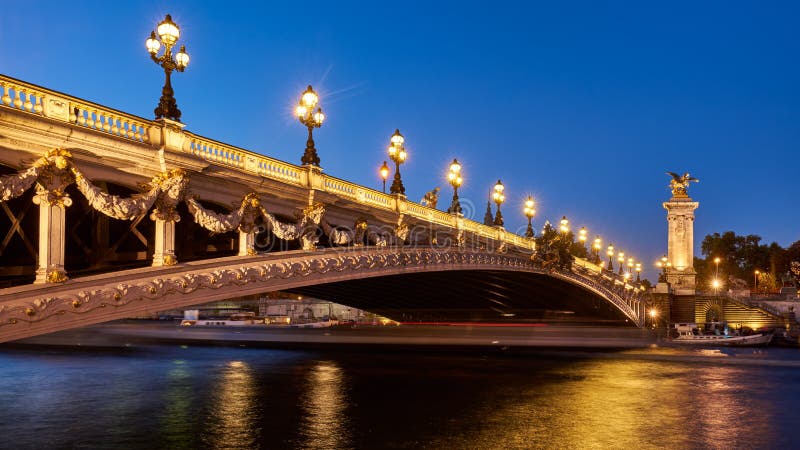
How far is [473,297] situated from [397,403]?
4012 centimetres

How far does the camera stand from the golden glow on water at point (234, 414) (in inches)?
653

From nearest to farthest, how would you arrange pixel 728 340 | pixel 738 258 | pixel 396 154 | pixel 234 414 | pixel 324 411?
pixel 234 414
pixel 324 411
pixel 396 154
pixel 728 340
pixel 738 258

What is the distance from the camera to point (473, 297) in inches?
2447

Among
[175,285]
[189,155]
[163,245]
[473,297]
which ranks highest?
[189,155]

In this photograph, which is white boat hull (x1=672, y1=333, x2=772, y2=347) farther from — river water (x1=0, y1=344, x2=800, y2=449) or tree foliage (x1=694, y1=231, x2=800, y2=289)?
tree foliage (x1=694, y1=231, x2=800, y2=289)

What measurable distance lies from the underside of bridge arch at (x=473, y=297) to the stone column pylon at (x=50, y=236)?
26203 millimetres

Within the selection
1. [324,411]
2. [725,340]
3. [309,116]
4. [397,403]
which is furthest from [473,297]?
[324,411]

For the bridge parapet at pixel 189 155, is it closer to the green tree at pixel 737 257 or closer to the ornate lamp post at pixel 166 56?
the ornate lamp post at pixel 166 56

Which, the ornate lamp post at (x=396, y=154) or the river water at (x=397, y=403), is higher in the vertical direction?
the ornate lamp post at (x=396, y=154)

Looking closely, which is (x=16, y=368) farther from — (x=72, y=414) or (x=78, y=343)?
(x=78, y=343)

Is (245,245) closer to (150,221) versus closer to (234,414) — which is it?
(150,221)

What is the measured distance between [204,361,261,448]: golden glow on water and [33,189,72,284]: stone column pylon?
5.02m

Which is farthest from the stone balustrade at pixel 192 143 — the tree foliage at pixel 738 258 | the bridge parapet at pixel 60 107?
the tree foliage at pixel 738 258

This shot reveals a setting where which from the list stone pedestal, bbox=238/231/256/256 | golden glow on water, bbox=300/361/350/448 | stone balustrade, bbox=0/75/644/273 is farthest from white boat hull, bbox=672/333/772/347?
stone pedestal, bbox=238/231/256/256
